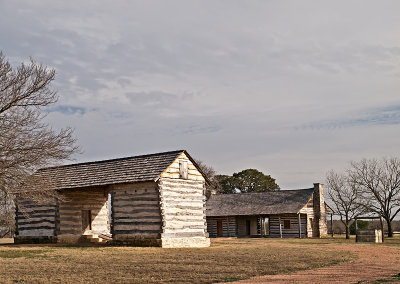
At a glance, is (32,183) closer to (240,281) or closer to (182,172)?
(182,172)

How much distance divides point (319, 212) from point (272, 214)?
457 cm

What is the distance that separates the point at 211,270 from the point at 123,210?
13187 millimetres

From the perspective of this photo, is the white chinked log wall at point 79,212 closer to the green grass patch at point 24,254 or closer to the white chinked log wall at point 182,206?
the white chinked log wall at point 182,206

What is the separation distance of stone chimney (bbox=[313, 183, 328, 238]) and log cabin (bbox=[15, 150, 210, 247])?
22.5 m

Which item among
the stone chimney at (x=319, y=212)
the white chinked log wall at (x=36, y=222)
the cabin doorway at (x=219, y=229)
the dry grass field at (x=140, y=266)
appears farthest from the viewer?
the cabin doorway at (x=219, y=229)

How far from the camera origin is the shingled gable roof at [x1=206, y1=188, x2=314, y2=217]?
49.1 m

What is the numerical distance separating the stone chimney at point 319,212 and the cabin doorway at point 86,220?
2457cm

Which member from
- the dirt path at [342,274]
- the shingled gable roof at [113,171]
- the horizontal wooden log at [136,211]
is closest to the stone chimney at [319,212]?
the shingled gable roof at [113,171]

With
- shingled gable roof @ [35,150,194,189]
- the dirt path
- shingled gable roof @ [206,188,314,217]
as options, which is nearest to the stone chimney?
shingled gable roof @ [206,188,314,217]

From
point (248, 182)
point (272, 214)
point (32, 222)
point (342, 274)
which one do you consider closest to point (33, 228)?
point (32, 222)

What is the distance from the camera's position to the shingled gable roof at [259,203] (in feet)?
161

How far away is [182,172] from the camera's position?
29.3m

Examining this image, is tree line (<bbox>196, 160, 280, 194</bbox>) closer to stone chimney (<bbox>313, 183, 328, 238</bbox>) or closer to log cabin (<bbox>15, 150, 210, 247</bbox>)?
stone chimney (<bbox>313, 183, 328, 238</bbox>)

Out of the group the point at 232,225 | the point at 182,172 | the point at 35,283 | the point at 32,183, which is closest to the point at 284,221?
the point at 232,225
